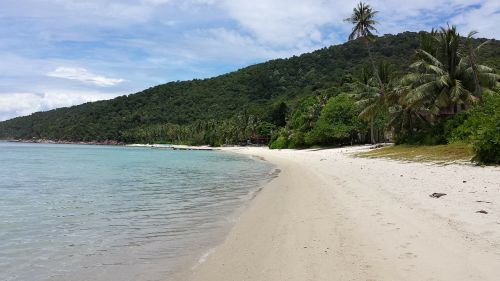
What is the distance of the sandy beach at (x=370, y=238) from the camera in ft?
19.1

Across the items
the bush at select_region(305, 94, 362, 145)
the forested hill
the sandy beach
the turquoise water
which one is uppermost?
the forested hill

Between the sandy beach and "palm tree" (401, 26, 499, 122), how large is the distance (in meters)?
23.1

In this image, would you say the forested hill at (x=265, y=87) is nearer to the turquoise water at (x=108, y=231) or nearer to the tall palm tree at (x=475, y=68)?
the tall palm tree at (x=475, y=68)

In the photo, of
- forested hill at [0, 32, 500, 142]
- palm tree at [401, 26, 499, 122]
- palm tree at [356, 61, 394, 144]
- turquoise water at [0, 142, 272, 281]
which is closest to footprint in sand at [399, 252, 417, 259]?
turquoise water at [0, 142, 272, 281]

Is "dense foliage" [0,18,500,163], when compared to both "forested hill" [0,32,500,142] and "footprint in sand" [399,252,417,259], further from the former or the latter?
"footprint in sand" [399,252,417,259]

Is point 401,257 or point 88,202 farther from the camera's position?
point 88,202

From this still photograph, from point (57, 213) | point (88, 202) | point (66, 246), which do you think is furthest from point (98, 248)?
point (88, 202)

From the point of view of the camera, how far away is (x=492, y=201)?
10.1m

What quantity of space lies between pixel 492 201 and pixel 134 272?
8.30m

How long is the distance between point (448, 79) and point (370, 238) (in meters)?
32.1

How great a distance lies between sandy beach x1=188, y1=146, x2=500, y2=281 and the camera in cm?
583

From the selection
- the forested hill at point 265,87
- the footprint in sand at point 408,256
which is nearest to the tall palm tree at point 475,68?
the footprint in sand at point 408,256

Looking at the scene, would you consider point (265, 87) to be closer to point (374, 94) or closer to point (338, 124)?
point (338, 124)

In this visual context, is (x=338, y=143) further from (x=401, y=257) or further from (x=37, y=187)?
(x=401, y=257)
